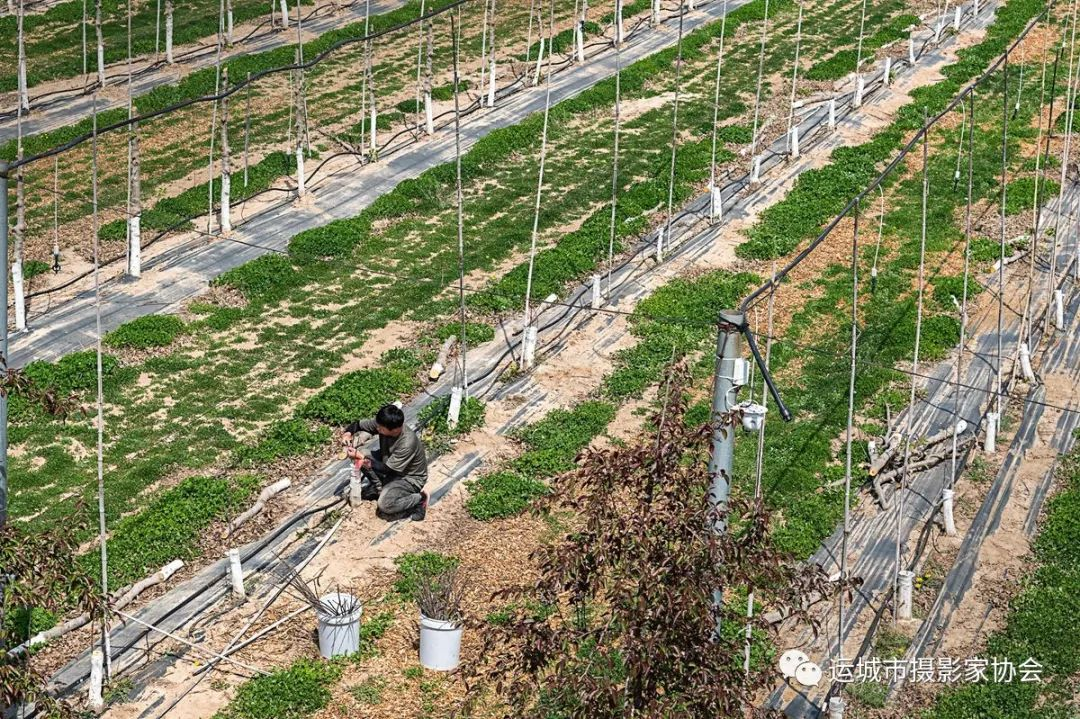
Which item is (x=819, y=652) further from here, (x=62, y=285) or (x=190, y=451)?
(x=62, y=285)

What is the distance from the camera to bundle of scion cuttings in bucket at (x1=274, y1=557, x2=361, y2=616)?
1642cm

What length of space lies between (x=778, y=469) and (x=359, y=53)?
22.0m

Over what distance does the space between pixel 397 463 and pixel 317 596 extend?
2.42m

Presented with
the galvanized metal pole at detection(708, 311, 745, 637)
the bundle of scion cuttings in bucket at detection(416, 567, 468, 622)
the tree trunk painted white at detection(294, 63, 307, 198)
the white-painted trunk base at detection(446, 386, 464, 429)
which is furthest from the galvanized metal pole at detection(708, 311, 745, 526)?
the tree trunk painted white at detection(294, 63, 307, 198)

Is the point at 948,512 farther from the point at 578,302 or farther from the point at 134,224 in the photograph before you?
the point at 134,224

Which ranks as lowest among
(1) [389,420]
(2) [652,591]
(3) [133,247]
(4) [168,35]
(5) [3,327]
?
(3) [133,247]

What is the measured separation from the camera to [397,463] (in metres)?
19.2

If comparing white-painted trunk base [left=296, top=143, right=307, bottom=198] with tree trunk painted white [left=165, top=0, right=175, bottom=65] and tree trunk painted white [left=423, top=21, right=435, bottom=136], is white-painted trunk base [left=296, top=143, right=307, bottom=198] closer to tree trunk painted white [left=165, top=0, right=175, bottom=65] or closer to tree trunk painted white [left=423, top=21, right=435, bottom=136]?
tree trunk painted white [left=423, top=21, right=435, bottom=136]

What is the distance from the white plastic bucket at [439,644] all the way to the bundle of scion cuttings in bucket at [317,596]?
2.68 feet

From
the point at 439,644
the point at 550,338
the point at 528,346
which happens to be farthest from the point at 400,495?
the point at 550,338

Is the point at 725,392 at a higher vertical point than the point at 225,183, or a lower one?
higher

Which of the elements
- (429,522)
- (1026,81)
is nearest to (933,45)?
(1026,81)

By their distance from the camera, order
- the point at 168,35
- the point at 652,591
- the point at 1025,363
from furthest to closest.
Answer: the point at 168,35 < the point at 1025,363 < the point at 652,591

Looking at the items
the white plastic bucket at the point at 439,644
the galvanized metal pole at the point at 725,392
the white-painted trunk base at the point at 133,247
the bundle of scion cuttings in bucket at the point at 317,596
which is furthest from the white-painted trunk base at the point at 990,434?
the white-painted trunk base at the point at 133,247
